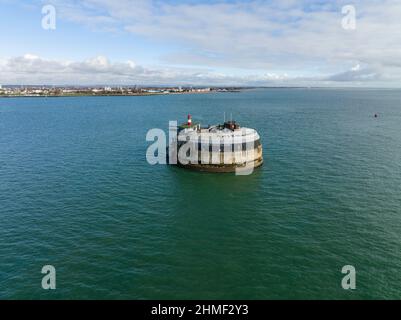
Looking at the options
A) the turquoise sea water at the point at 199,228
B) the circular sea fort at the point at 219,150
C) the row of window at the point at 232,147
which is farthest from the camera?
the circular sea fort at the point at 219,150

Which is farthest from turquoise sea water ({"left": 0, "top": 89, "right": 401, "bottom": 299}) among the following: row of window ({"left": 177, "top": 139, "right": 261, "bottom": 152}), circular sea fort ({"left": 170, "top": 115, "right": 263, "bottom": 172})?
row of window ({"left": 177, "top": 139, "right": 261, "bottom": 152})

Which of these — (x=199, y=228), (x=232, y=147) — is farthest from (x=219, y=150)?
(x=199, y=228)

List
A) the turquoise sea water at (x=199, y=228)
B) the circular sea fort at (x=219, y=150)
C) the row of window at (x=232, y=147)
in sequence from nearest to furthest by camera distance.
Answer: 1. the turquoise sea water at (x=199, y=228)
2. the row of window at (x=232, y=147)
3. the circular sea fort at (x=219, y=150)

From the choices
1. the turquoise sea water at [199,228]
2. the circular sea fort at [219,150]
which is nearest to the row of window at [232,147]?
the circular sea fort at [219,150]

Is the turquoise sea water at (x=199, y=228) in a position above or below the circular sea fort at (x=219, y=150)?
below

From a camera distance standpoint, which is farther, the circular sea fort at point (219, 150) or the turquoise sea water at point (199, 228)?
the circular sea fort at point (219, 150)

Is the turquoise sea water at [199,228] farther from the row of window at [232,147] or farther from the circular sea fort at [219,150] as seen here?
the row of window at [232,147]

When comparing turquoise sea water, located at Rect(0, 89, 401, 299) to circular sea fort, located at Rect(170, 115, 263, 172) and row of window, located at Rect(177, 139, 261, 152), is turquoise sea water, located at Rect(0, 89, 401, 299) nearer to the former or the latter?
circular sea fort, located at Rect(170, 115, 263, 172)

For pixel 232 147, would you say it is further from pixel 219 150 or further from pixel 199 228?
pixel 199 228
